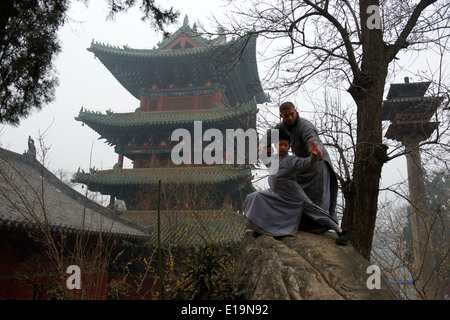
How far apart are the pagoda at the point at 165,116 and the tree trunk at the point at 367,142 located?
279 inches

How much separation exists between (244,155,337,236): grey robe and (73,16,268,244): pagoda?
7.98 m

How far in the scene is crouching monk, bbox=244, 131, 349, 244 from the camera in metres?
3.06

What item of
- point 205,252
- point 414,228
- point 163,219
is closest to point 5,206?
point 163,219

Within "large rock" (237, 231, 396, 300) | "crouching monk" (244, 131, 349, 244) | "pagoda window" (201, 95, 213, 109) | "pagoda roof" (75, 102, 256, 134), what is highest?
"pagoda window" (201, 95, 213, 109)

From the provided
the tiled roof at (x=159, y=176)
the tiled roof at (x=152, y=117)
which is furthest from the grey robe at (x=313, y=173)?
the tiled roof at (x=152, y=117)

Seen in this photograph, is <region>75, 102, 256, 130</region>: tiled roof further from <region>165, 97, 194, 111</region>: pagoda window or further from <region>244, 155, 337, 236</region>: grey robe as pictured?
<region>244, 155, 337, 236</region>: grey robe

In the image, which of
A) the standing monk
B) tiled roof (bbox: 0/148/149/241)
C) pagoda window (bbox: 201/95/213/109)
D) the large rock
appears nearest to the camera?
the large rock

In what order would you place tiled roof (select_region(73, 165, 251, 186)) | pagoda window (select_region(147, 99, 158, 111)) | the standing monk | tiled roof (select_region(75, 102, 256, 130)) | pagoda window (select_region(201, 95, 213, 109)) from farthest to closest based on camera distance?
pagoda window (select_region(147, 99, 158, 111)) → pagoda window (select_region(201, 95, 213, 109)) → tiled roof (select_region(75, 102, 256, 130)) → tiled roof (select_region(73, 165, 251, 186)) → the standing monk

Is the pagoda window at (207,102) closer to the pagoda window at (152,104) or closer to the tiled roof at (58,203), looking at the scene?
the pagoda window at (152,104)

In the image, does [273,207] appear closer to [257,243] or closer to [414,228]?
[257,243]

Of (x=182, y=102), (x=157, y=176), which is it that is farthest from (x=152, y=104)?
(x=157, y=176)

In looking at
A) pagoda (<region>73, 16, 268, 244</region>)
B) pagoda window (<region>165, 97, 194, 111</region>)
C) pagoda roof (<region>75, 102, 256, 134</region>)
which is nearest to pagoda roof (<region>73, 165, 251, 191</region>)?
pagoda (<region>73, 16, 268, 244</region>)

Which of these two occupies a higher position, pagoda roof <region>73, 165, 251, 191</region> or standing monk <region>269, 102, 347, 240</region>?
pagoda roof <region>73, 165, 251, 191</region>

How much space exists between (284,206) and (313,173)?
51 cm
